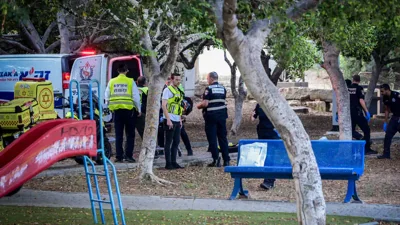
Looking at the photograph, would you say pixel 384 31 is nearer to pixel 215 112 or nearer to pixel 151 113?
pixel 215 112

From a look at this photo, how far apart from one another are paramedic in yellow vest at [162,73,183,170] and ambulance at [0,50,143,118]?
4373mm

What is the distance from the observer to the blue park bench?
11.2m

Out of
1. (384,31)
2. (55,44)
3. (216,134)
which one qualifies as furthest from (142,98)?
(384,31)

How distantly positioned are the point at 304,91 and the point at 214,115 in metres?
18.7

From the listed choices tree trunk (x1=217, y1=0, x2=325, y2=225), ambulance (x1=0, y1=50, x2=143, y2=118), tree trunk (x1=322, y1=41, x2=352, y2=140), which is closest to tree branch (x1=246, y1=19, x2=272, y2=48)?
tree trunk (x1=217, y1=0, x2=325, y2=225)

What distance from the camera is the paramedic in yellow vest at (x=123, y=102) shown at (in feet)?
49.8

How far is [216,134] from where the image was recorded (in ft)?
49.6

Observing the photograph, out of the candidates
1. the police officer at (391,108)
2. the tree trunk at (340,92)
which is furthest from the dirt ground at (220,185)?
the tree trunk at (340,92)

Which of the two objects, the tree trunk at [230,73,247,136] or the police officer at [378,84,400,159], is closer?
the police officer at [378,84,400,159]

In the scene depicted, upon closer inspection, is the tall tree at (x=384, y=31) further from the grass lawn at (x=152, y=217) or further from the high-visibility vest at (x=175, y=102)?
the high-visibility vest at (x=175, y=102)

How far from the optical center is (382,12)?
922cm

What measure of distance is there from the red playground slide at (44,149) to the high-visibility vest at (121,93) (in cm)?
654

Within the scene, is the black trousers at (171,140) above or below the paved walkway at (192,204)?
above

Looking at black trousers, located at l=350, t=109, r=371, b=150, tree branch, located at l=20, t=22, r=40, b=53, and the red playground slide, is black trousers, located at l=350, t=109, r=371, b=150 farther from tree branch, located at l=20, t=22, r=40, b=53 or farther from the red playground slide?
the red playground slide
